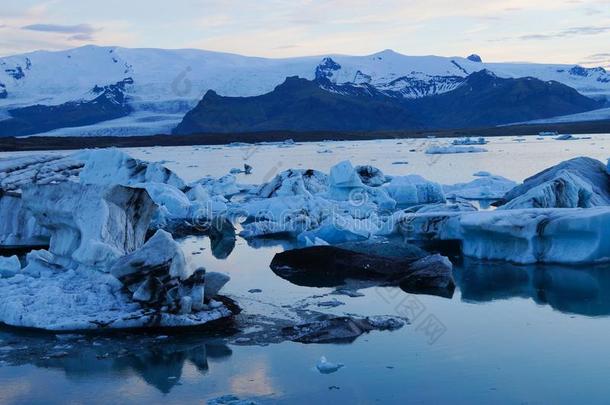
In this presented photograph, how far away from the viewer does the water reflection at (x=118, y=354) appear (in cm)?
540

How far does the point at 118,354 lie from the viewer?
5691 millimetres

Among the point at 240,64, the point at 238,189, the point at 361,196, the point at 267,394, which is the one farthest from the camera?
the point at 240,64

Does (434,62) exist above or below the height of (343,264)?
above

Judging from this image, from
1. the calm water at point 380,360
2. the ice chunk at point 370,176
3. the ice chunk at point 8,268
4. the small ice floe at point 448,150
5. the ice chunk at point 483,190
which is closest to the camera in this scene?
the calm water at point 380,360

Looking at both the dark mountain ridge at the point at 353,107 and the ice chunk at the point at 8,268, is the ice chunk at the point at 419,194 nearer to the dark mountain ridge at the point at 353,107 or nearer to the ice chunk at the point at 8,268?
the ice chunk at the point at 8,268

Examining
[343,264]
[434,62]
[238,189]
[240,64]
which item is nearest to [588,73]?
[434,62]

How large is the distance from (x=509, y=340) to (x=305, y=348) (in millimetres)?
1544

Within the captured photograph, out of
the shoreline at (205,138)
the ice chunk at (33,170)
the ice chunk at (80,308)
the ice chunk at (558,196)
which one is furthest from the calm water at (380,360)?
the shoreline at (205,138)

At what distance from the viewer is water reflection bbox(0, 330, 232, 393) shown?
540 cm

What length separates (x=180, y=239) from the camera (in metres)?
11.5

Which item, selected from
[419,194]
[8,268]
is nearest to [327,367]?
[8,268]

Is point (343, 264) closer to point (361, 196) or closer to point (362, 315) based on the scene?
point (362, 315)

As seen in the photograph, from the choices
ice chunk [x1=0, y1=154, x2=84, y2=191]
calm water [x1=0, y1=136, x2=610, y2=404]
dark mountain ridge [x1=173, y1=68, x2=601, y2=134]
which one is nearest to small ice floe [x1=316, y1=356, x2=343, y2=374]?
calm water [x1=0, y1=136, x2=610, y2=404]

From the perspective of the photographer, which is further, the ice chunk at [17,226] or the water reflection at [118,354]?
the ice chunk at [17,226]
